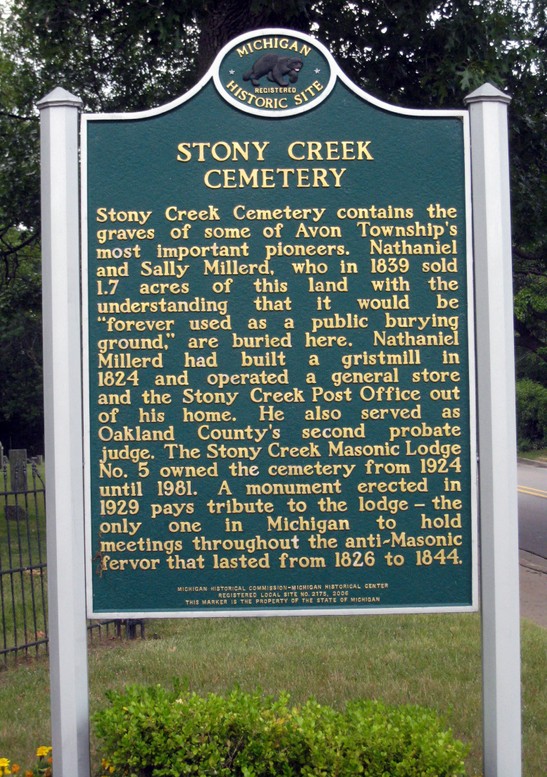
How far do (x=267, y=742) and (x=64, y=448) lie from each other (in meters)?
1.52

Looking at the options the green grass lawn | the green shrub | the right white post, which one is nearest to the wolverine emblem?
the right white post

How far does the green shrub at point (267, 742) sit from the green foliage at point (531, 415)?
4343cm

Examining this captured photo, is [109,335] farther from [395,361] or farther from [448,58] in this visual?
[448,58]

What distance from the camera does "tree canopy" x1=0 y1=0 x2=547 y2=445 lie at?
1061cm

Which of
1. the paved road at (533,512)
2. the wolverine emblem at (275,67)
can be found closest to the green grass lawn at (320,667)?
the wolverine emblem at (275,67)

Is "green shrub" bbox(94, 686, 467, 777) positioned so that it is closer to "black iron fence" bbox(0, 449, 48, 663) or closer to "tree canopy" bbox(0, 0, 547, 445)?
"black iron fence" bbox(0, 449, 48, 663)

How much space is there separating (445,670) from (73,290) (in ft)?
15.1

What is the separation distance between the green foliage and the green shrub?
4343 cm

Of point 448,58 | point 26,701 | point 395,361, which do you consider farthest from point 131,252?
point 448,58

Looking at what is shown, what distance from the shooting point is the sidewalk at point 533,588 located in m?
10.5

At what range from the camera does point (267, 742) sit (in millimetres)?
3982

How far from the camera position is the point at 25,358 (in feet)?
127

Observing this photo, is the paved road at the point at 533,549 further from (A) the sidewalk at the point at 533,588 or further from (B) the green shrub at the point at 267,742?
(B) the green shrub at the point at 267,742

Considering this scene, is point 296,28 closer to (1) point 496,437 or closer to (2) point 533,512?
(1) point 496,437
